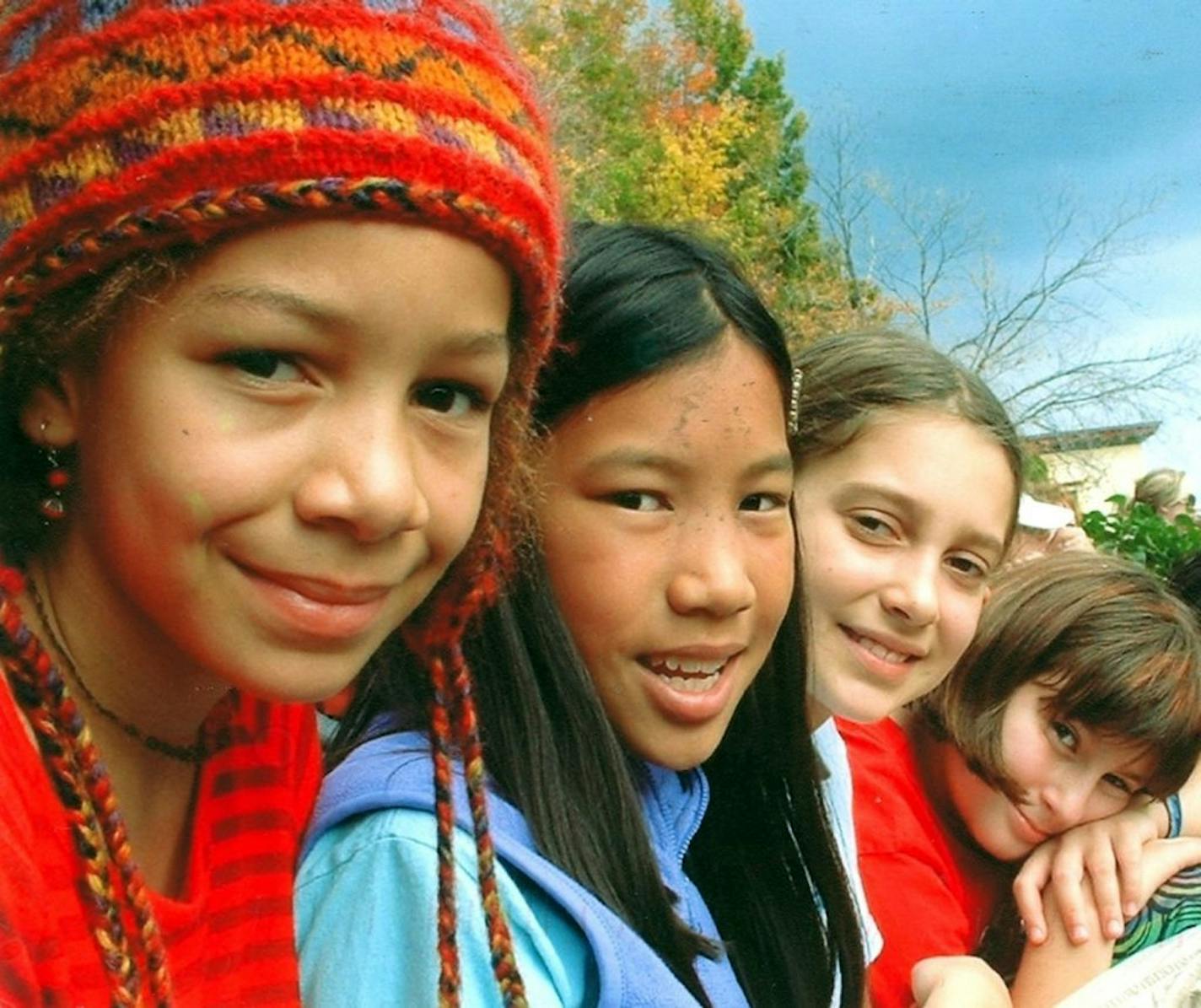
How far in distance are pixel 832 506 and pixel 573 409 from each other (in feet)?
2.47

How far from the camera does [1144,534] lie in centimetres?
675

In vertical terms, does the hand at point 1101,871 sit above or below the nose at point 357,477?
below

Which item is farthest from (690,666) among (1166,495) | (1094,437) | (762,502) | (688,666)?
(1094,437)

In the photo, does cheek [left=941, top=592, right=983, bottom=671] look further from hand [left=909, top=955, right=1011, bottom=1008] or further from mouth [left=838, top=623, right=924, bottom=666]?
hand [left=909, top=955, right=1011, bottom=1008]

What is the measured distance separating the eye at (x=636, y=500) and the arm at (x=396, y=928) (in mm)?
470

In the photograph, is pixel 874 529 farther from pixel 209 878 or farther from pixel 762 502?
pixel 209 878

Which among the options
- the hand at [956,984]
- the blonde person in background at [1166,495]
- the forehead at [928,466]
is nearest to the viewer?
the hand at [956,984]

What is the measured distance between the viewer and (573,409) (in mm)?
1746

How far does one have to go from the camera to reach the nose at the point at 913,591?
230 centimetres

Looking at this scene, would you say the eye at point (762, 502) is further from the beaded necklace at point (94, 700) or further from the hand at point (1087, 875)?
the hand at point (1087, 875)

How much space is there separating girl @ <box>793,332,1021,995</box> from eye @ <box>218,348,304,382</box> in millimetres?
1243

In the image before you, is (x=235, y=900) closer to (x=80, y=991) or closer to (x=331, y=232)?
(x=80, y=991)

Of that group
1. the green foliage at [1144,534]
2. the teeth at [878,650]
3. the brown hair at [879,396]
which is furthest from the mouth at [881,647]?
the green foliage at [1144,534]

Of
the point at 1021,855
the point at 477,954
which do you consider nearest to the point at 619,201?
the point at 1021,855
